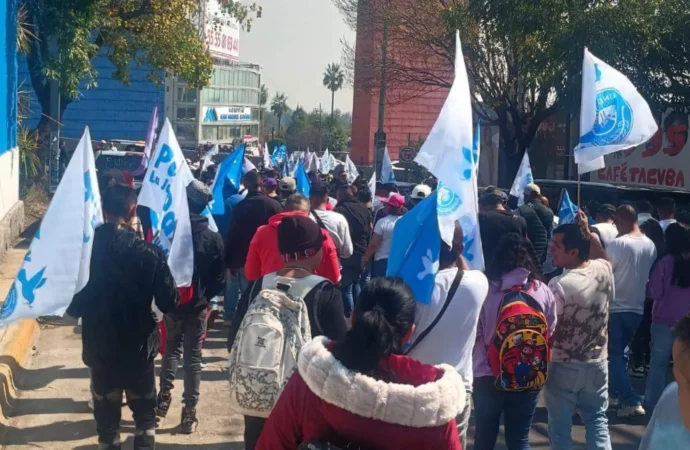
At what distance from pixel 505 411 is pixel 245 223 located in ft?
12.6

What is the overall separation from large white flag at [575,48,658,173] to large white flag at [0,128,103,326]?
4.12 metres

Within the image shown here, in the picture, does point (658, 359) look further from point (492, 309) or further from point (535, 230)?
point (492, 309)

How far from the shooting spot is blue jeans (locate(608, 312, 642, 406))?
6.89m

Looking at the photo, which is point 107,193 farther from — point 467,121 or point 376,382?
point 376,382

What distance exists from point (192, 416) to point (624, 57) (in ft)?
47.6

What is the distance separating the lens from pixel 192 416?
6020 mm

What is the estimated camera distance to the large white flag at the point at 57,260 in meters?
4.25

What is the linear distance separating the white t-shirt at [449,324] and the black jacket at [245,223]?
3818 mm

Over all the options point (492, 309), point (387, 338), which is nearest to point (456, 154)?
point (492, 309)

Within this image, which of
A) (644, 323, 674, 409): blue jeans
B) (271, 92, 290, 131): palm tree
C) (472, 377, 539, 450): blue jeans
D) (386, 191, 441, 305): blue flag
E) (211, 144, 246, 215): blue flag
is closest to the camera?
(386, 191, 441, 305): blue flag

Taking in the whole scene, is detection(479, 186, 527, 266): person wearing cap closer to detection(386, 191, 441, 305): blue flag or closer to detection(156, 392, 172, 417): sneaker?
detection(156, 392, 172, 417): sneaker

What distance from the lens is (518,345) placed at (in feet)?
14.5

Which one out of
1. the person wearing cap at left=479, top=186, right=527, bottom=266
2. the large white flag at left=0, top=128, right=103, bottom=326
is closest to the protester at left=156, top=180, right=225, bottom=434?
the large white flag at left=0, top=128, right=103, bottom=326

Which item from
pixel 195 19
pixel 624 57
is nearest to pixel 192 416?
pixel 624 57
